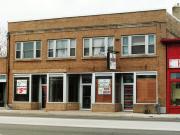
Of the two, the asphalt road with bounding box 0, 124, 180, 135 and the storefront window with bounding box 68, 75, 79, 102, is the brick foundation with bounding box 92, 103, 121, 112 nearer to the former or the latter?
the storefront window with bounding box 68, 75, 79, 102

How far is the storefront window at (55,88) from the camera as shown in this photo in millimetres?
41531

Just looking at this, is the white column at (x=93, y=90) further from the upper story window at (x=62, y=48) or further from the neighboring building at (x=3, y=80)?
the neighboring building at (x=3, y=80)

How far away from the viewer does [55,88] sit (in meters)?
41.9

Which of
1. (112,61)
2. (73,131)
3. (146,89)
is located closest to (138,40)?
(112,61)

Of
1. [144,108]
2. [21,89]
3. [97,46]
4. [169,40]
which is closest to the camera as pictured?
[169,40]

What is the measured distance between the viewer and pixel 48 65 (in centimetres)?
4241

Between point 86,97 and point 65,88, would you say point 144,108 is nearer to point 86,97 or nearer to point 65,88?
point 86,97

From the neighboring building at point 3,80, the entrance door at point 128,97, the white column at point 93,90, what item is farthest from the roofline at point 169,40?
the neighboring building at point 3,80

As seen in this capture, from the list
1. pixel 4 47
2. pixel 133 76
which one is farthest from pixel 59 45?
pixel 4 47

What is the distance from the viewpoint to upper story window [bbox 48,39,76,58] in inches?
1631

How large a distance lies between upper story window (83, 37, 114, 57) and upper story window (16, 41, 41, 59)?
15.7 feet

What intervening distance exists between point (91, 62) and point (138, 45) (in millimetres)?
4378

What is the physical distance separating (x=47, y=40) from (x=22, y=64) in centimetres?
337

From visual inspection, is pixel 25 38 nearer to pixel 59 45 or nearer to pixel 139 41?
pixel 59 45
